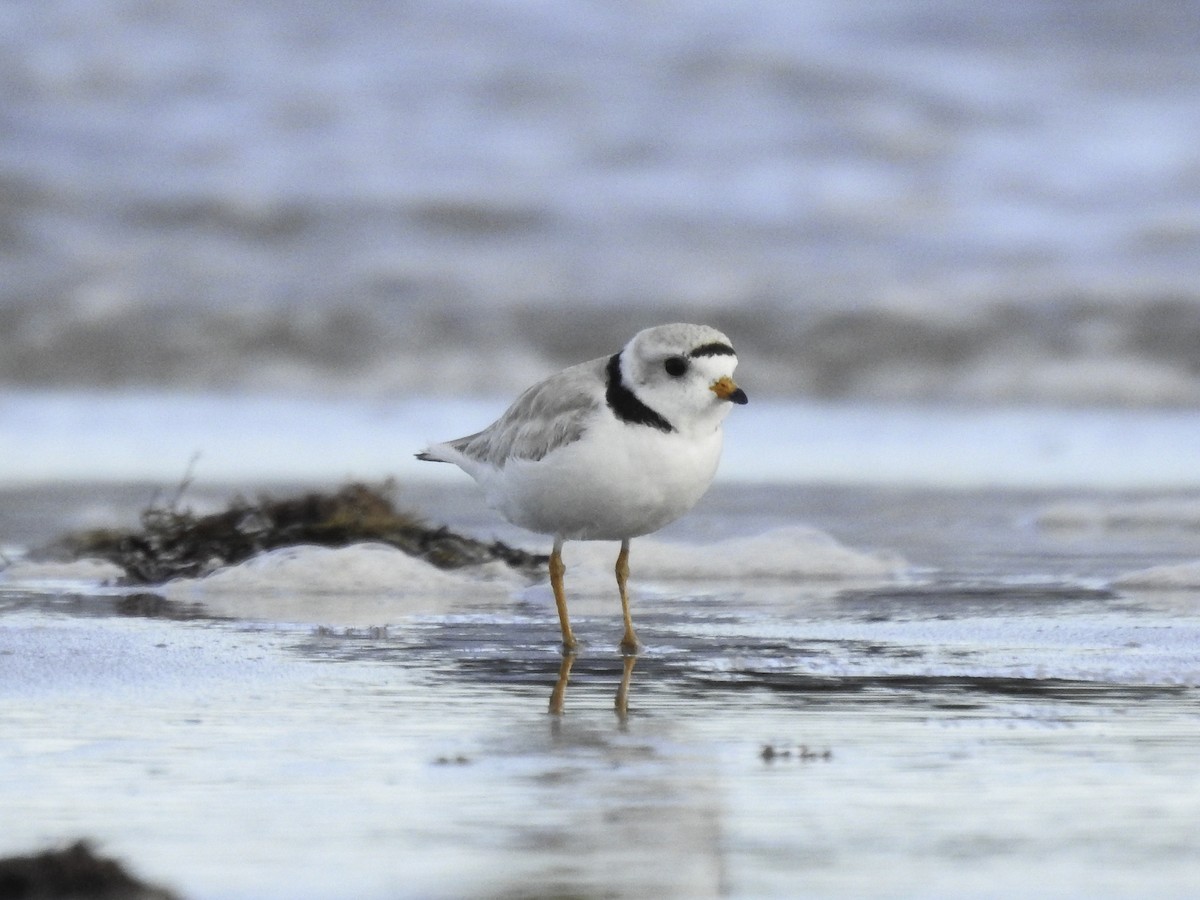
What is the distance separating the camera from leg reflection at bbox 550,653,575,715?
3697 millimetres

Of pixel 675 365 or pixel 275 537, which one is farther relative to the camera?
pixel 275 537

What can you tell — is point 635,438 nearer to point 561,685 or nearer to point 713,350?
point 713,350

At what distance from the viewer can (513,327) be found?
13.4 m

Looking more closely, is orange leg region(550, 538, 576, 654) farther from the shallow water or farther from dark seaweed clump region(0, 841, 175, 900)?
dark seaweed clump region(0, 841, 175, 900)

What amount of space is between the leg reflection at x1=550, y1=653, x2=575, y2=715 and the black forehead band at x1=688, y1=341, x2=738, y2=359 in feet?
2.40

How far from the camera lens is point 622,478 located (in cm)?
442

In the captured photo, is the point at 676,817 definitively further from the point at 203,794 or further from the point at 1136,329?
the point at 1136,329

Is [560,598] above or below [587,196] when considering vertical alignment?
below

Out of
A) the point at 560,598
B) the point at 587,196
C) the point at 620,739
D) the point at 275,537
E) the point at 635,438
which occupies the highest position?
the point at 587,196

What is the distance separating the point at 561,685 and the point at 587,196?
39.6ft

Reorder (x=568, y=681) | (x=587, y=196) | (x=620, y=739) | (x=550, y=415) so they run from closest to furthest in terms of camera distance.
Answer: (x=620, y=739), (x=568, y=681), (x=550, y=415), (x=587, y=196)

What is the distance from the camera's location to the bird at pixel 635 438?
4434mm

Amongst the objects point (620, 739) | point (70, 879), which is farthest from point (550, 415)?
point (70, 879)

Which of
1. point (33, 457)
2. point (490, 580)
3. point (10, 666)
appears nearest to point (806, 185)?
point (33, 457)
